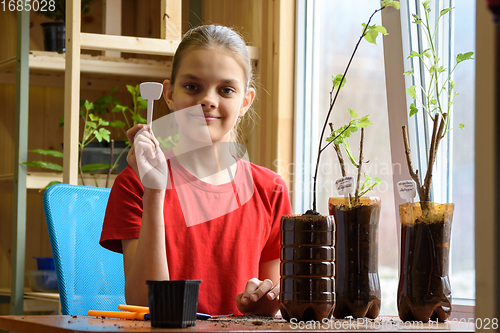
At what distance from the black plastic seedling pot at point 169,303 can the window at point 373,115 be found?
3.14 ft

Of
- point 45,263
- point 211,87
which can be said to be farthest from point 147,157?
point 45,263

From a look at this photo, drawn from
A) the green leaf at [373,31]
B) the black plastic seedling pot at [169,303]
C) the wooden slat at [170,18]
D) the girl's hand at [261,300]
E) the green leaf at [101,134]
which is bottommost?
the girl's hand at [261,300]

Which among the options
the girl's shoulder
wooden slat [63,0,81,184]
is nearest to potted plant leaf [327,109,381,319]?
the girl's shoulder

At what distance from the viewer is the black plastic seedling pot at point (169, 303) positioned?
2.21 ft

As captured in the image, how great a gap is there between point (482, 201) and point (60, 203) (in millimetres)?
1007

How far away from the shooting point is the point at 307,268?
2.59 feet

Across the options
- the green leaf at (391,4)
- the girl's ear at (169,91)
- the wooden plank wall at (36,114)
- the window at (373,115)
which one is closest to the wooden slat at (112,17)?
the wooden plank wall at (36,114)

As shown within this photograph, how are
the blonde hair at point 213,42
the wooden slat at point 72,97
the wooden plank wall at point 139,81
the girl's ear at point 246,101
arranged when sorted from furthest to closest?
the wooden plank wall at point 139,81, the wooden slat at point 72,97, the girl's ear at point 246,101, the blonde hair at point 213,42

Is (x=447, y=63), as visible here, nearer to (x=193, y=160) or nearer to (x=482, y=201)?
(x=193, y=160)

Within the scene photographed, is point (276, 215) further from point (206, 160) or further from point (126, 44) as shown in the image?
point (126, 44)

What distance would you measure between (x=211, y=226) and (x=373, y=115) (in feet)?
2.30

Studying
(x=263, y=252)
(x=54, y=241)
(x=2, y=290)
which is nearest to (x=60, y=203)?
(x=54, y=241)

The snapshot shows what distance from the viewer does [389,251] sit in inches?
67.6

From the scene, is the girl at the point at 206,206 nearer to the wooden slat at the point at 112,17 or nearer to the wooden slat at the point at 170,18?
the wooden slat at the point at 170,18
